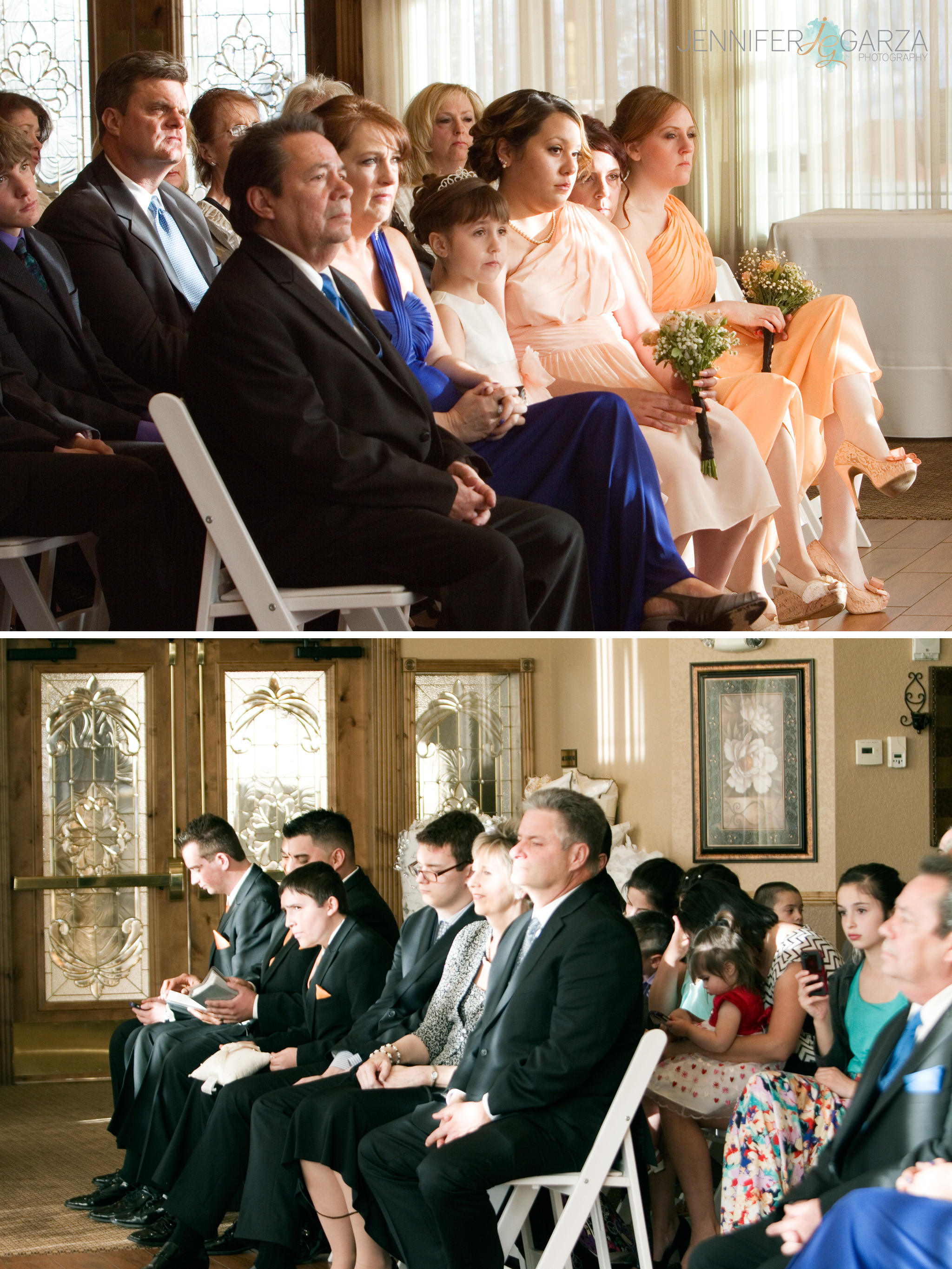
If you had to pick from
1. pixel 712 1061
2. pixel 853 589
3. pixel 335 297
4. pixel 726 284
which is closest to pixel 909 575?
pixel 853 589

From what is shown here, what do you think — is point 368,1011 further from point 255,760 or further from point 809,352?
point 255,760

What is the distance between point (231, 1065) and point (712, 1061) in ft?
3.94

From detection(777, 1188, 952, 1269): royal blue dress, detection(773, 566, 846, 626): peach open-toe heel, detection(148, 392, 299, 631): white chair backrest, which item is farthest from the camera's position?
detection(773, 566, 846, 626): peach open-toe heel

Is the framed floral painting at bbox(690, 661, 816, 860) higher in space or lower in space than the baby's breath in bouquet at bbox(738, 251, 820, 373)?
lower

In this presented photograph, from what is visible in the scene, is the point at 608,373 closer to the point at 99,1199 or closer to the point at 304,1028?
the point at 304,1028

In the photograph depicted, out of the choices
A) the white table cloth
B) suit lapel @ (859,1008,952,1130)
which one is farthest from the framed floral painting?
suit lapel @ (859,1008,952,1130)

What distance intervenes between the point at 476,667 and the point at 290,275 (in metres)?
3.39

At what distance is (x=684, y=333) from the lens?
11.0 ft

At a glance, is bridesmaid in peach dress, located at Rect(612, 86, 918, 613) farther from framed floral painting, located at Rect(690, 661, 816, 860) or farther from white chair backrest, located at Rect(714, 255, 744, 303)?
framed floral painting, located at Rect(690, 661, 816, 860)

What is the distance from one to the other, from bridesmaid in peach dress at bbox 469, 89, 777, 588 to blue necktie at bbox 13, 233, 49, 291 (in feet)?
3.39

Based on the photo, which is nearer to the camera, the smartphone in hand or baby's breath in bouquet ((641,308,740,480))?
the smartphone in hand

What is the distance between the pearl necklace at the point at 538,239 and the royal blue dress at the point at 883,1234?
2.31 meters

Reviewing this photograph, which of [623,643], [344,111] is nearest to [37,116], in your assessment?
[344,111]

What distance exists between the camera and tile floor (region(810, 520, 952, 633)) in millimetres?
4023
